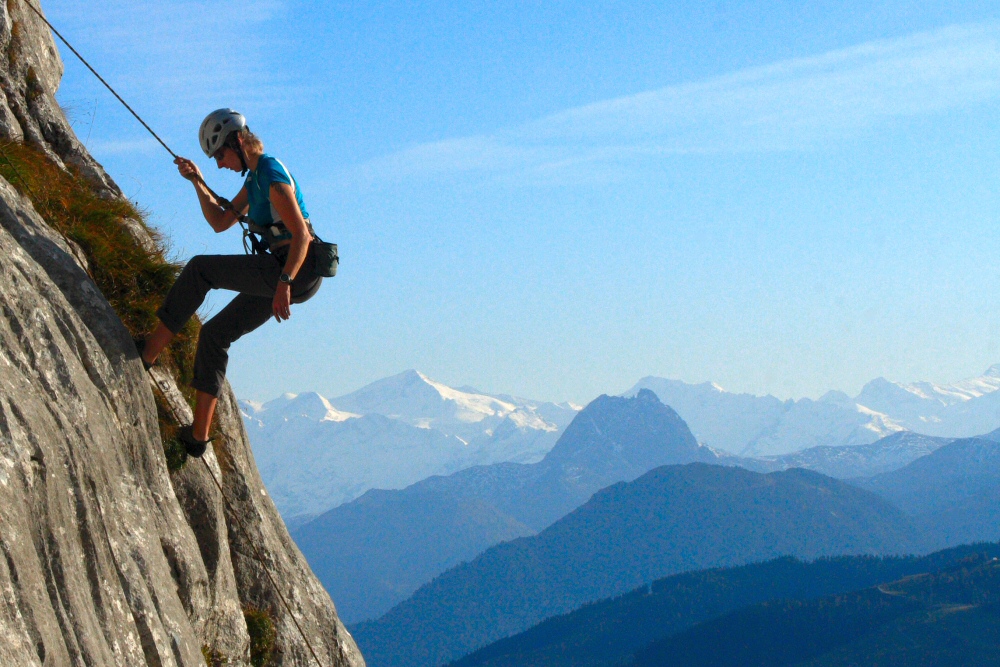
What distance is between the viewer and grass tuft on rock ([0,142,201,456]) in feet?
38.4

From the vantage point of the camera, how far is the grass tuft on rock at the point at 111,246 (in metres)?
11.7

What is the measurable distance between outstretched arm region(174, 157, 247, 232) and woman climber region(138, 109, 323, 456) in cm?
67

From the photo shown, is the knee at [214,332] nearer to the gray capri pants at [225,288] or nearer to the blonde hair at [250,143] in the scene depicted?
the gray capri pants at [225,288]

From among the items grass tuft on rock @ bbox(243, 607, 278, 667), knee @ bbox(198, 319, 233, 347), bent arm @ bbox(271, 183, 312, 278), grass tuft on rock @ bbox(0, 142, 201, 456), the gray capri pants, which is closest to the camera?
bent arm @ bbox(271, 183, 312, 278)

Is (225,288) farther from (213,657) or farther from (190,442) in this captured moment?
(213,657)

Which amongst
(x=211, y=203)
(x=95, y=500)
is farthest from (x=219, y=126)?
(x=95, y=500)

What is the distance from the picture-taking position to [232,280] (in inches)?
455

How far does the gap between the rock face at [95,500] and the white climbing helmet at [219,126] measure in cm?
185

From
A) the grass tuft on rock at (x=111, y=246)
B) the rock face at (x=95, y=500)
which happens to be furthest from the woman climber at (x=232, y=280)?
the rock face at (x=95, y=500)

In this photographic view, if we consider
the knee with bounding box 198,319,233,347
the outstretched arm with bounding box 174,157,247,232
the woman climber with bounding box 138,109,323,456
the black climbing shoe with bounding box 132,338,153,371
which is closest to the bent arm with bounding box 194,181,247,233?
the outstretched arm with bounding box 174,157,247,232

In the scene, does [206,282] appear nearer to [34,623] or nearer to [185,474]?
[185,474]

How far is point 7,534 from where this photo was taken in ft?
24.5

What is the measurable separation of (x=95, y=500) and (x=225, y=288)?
3292 millimetres

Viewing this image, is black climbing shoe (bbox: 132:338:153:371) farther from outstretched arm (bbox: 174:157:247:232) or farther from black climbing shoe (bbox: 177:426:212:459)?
outstretched arm (bbox: 174:157:247:232)
